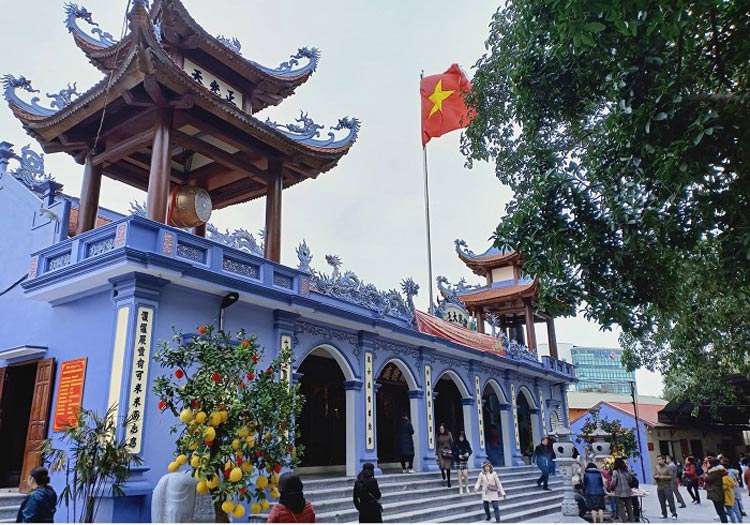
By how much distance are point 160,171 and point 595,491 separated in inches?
364

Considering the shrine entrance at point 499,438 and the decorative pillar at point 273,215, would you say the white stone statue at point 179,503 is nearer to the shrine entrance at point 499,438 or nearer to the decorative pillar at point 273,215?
the decorative pillar at point 273,215

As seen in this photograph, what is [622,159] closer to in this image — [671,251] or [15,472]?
[671,251]

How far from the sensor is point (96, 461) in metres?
6.68

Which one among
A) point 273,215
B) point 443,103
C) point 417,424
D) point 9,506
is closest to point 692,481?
point 417,424

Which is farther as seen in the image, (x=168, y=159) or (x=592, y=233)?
(x=168, y=159)

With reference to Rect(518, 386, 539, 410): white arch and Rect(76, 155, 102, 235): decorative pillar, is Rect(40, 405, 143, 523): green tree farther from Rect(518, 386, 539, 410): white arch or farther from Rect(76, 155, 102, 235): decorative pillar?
Rect(518, 386, 539, 410): white arch

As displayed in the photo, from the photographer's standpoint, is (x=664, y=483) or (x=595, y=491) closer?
(x=595, y=491)

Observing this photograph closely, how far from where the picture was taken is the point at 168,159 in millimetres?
9211

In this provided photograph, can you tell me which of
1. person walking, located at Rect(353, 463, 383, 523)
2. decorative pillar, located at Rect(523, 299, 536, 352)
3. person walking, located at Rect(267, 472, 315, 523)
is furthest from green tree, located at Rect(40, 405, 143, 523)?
decorative pillar, located at Rect(523, 299, 536, 352)

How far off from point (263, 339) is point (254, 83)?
5.34 m

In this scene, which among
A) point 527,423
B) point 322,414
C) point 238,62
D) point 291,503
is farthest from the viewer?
point 527,423

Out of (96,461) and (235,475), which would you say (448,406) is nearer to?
(96,461)

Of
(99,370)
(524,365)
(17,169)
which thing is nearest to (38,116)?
(17,169)

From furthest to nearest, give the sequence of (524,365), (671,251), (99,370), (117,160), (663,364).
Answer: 1. (663,364)
2. (524,365)
3. (117,160)
4. (99,370)
5. (671,251)
